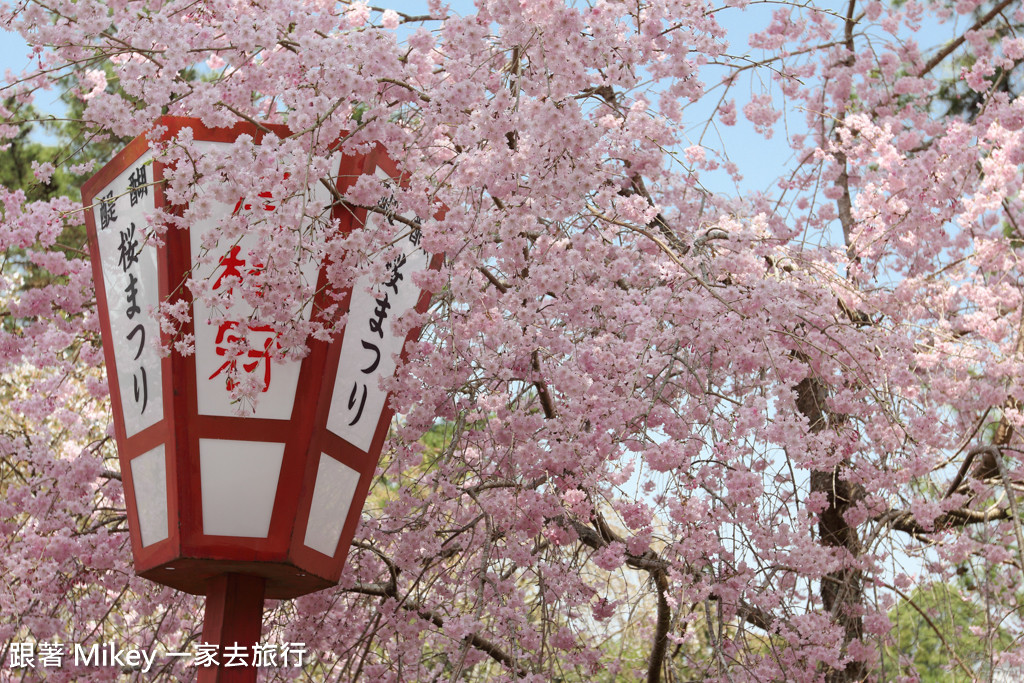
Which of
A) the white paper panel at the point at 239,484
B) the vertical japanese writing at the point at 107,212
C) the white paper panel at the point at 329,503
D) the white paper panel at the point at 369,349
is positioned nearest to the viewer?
the white paper panel at the point at 239,484

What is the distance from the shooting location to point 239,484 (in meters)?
3.19

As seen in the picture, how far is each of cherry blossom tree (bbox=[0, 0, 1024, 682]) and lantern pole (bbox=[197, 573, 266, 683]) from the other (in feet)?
2.46

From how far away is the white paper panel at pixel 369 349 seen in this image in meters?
3.41

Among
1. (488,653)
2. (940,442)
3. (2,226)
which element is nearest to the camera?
(2,226)

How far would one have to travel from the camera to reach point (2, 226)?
13.6 ft

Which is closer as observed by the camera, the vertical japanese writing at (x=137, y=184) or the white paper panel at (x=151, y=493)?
the white paper panel at (x=151, y=493)

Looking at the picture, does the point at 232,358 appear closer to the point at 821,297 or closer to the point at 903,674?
the point at 821,297

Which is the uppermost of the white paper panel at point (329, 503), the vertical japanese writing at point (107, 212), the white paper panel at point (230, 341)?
the vertical japanese writing at point (107, 212)

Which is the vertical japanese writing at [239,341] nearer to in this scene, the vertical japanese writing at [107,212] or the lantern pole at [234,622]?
the vertical japanese writing at [107,212]

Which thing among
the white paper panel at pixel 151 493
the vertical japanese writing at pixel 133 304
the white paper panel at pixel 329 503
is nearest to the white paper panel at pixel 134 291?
the vertical japanese writing at pixel 133 304

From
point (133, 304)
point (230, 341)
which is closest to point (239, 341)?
point (230, 341)

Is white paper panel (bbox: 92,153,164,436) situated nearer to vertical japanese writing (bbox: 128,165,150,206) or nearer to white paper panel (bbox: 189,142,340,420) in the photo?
vertical japanese writing (bbox: 128,165,150,206)

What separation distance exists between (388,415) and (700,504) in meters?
1.25

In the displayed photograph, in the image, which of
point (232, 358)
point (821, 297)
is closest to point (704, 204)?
point (821, 297)
